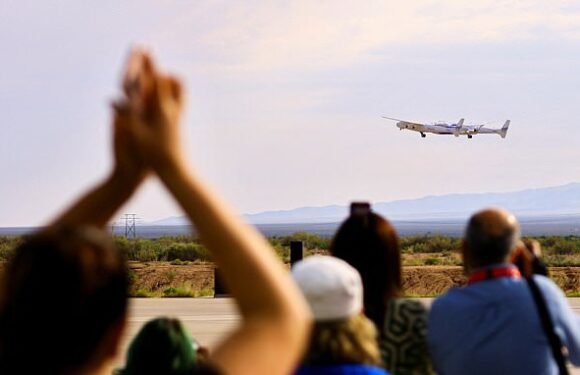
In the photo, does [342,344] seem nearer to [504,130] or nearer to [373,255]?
[373,255]

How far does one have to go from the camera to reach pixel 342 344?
315cm

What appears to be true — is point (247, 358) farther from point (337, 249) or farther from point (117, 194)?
point (337, 249)

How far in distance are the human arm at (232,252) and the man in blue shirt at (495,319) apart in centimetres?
225

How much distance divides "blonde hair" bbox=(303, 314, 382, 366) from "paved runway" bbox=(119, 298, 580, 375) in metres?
9.87

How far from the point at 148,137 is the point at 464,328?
252 centimetres

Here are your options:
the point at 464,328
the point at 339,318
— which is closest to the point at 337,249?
the point at 464,328

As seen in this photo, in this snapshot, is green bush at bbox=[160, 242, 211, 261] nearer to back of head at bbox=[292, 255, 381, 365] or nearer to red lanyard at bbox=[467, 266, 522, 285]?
red lanyard at bbox=[467, 266, 522, 285]

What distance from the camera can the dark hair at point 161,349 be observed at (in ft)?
11.8

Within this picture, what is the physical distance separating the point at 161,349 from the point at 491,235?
4.57ft

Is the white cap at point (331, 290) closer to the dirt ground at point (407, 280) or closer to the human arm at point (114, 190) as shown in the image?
the human arm at point (114, 190)

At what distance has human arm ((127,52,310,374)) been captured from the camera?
1.93 m

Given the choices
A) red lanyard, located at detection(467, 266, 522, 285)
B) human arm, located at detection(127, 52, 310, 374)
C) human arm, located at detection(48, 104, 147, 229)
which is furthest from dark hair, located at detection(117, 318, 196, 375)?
human arm, located at detection(127, 52, 310, 374)

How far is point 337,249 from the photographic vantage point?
173 inches

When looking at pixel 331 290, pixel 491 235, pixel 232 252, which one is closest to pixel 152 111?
pixel 232 252
